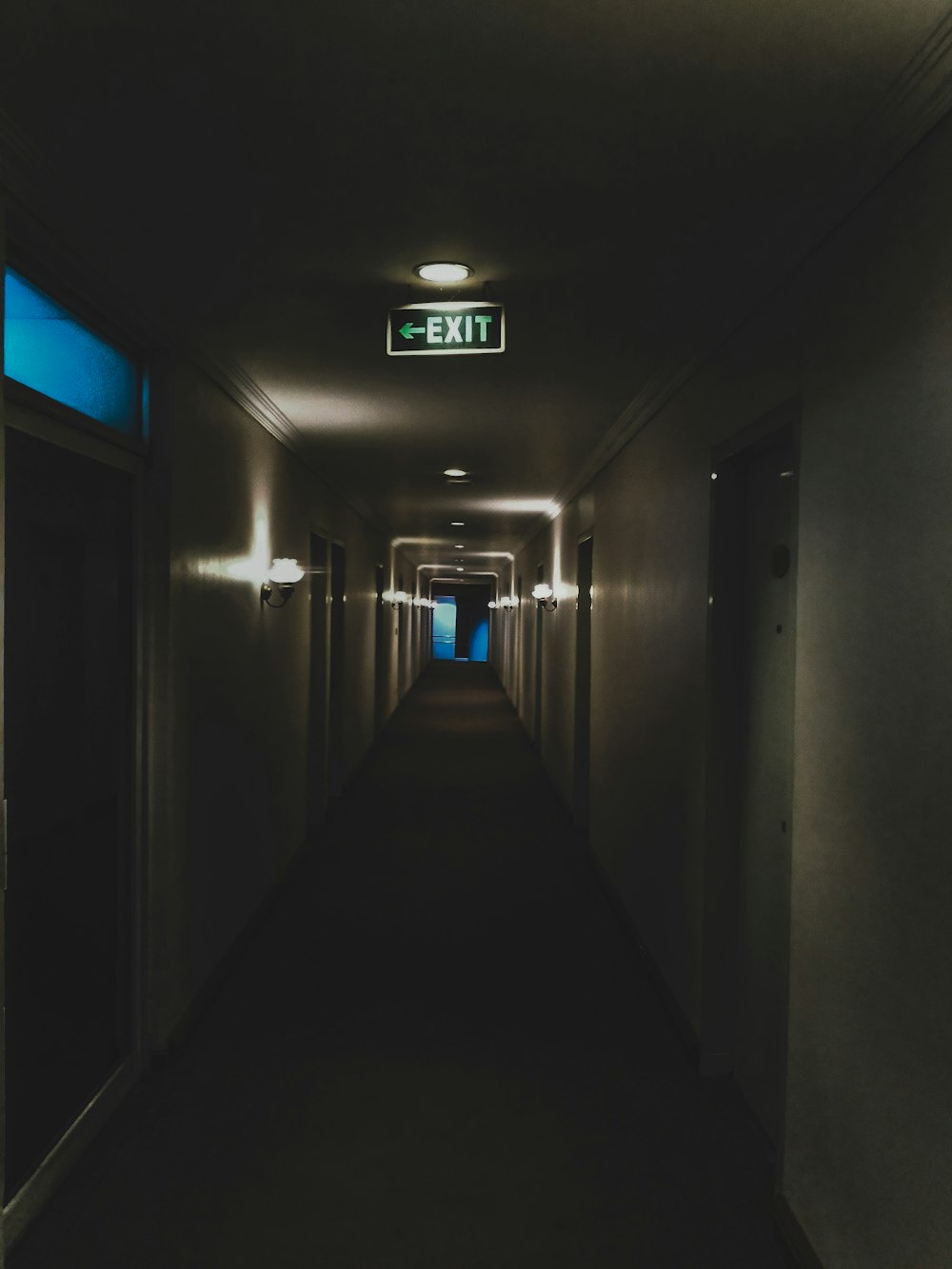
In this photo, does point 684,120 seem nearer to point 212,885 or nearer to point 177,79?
point 177,79

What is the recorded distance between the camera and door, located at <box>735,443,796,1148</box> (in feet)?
10.4

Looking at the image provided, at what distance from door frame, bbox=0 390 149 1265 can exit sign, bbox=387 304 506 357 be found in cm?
98

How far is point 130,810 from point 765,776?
7.14 feet

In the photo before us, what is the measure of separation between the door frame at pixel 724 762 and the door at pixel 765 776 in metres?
0.03

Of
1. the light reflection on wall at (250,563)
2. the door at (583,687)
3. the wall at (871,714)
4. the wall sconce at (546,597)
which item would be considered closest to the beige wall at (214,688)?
the light reflection on wall at (250,563)

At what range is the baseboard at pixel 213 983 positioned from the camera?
3.69 meters

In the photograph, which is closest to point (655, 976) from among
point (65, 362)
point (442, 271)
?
point (442, 271)

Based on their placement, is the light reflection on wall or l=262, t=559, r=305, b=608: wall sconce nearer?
the light reflection on wall

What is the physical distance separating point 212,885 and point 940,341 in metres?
3.57

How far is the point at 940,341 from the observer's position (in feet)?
6.41

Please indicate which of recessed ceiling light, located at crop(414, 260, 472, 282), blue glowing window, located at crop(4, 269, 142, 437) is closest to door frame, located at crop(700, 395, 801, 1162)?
recessed ceiling light, located at crop(414, 260, 472, 282)

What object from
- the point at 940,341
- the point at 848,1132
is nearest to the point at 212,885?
the point at 848,1132

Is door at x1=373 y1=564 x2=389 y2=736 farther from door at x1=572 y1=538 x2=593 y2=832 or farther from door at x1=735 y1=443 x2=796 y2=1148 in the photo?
door at x1=735 y1=443 x2=796 y2=1148

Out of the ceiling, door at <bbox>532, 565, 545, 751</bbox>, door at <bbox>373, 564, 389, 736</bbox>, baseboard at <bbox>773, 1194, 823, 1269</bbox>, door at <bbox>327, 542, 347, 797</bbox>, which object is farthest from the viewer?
door at <bbox>373, 564, 389, 736</bbox>
